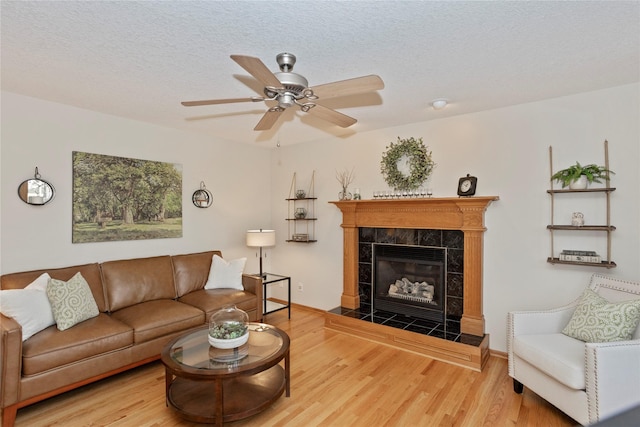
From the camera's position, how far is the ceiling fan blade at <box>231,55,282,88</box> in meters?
1.59

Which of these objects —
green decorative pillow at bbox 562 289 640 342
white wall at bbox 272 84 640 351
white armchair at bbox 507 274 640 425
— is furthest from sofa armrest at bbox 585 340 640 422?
white wall at bbox 272 84 640 351

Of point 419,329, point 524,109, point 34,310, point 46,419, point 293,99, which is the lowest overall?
point 46,419

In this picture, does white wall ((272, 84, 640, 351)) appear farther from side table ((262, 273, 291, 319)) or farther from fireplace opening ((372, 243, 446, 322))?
side table ((262, 273, 291, 319))

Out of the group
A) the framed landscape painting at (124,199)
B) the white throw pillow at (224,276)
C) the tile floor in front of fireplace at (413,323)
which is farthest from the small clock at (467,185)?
the framed landscape painting at (124,199)

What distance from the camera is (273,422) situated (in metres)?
2.27

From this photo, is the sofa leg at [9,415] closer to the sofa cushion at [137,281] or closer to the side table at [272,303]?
the sofa cushion at [137,281]

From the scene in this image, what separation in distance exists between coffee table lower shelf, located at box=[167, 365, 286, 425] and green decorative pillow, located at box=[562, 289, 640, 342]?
2.23 meters

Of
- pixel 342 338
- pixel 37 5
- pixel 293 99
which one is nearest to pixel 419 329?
pixel 342 338

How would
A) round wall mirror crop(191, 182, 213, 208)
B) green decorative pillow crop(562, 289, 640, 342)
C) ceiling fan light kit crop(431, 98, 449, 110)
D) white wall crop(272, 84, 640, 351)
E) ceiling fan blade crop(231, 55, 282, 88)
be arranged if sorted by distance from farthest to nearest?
round wall mirror crop(191, 182, 213, 208) < ceiling fan light kit crop(431, 98, 449, 110) < white wall crop(272, 84, 640, 351) < green decorative pillow crop(562, 289, 640, 342) < ceiling fan blade crop(231, 55, 282, 88)

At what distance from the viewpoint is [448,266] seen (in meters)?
3.61

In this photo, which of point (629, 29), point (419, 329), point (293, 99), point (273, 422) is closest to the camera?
point (629, 29)

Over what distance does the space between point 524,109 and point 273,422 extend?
11.4 ft

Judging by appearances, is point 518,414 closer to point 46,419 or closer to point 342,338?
point 342,338

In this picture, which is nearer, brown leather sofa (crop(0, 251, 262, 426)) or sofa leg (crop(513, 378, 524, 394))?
brown leather sofa (crop(0, 251, 262, 426))
